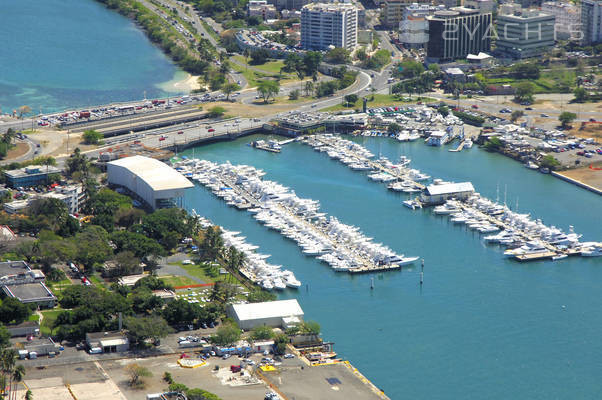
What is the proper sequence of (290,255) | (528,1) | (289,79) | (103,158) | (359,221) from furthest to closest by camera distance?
(528,1) < (289,79) < (103,158) < (359,221) < (290,255)

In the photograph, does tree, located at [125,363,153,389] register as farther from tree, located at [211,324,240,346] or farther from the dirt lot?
the dirt lot

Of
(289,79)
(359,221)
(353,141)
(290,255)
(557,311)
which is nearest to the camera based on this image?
(557,311)

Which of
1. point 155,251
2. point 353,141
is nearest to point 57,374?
point 155,251

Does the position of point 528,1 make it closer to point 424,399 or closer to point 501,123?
point 501,123

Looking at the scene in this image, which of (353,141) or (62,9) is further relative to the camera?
(62,9)

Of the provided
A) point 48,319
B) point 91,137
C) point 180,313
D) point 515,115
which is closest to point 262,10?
point 515,115

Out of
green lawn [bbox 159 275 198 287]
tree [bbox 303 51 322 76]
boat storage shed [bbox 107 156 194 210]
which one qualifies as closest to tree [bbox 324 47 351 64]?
tree [bbox 303 51 322 76]
